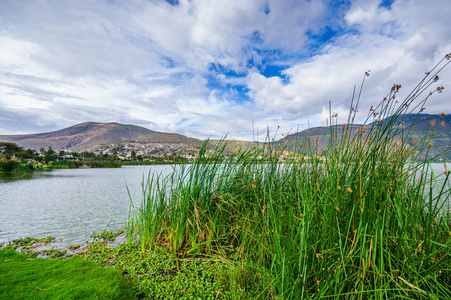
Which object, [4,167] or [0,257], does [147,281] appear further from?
[4,167]

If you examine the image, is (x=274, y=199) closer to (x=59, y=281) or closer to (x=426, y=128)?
(x=426, y=128)

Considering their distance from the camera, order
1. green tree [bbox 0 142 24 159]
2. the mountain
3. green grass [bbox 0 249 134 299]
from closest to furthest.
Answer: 1. green grass [bbox 0 249 134 299]
2. green tree [bbox 0 142 24 159]
3. the mountain

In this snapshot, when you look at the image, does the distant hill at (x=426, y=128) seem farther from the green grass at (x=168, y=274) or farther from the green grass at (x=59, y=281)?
the green grass at (x=59, y=281)

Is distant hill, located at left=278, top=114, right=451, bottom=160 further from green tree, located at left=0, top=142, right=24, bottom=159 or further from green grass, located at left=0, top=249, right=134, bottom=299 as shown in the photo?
green tree, located at left=0, top=142, right=24, bottom=159

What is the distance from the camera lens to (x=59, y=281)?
2.19m

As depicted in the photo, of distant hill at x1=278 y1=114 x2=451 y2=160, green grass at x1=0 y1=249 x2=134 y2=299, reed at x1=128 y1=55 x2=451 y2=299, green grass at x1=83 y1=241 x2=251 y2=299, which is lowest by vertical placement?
green grass at x1=83 y1=241 x2=251 y2=299

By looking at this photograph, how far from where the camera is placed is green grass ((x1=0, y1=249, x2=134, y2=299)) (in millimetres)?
1928

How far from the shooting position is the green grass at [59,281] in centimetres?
193

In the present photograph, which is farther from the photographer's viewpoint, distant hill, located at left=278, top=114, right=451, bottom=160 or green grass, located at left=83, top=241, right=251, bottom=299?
green grass, located at left=83, top=241, right=251, bottom=299

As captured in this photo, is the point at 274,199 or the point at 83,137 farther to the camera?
the point at 83,137

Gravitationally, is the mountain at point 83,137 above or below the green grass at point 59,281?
above

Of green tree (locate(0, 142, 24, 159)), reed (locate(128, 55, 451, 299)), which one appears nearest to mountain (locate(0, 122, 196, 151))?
green tree (locate(0, 142, 24, 159))

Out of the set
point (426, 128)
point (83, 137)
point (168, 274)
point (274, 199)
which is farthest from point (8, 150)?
point (83, 137)

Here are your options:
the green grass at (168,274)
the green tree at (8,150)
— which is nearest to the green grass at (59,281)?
the green grass at (168,274)
